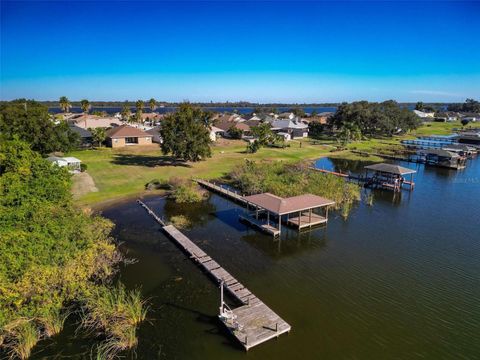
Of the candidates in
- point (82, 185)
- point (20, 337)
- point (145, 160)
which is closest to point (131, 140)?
point (145, 160)

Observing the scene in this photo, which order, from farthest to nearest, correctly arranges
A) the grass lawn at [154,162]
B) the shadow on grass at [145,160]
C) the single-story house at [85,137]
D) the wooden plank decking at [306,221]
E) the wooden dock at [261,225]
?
the single-story house at [85,137] < the shadow on grass at [145,160] < the grass lawn at [154,162] < the wooden plank decking at [306,221] < the wooden dock at [261,225]

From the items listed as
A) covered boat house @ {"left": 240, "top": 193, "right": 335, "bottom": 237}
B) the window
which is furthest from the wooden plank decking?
the window

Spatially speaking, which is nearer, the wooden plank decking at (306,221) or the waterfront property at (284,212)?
the waterfront property at (284,212)

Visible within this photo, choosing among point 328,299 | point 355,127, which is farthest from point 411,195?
point 355,127

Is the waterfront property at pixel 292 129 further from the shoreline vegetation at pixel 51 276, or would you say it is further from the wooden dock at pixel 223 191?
the shoreline vegetation at pixel 51 276

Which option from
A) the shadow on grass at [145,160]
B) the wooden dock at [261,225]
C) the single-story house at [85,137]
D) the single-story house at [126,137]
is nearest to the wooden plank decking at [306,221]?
the wooden dock at [261,225]

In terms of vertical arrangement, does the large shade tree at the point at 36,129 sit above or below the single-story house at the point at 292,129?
above

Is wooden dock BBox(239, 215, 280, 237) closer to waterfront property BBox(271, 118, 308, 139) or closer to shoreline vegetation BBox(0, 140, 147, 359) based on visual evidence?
shoreline vegetation BBox(0, 140, 147, 359)
